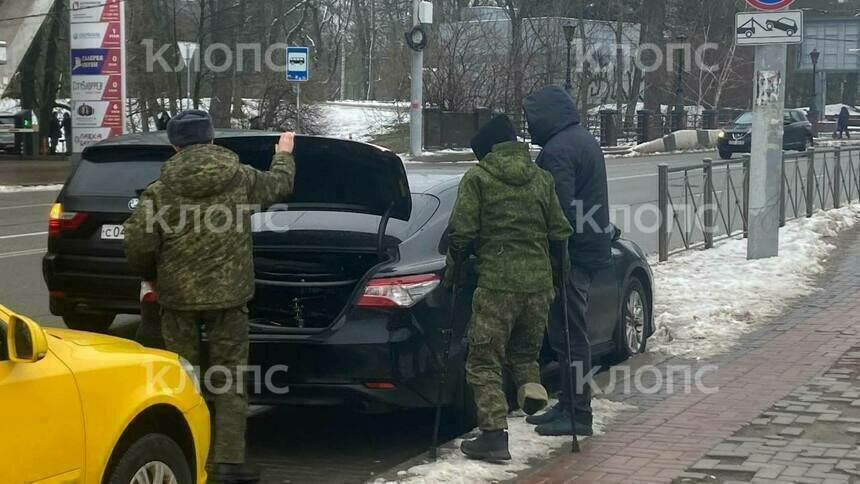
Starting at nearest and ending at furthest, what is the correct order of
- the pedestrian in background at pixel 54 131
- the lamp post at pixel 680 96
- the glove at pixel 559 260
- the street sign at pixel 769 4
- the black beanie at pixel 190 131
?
1. the black beanie at pixel 190 131
2. the glove at pixel 559 260
3. the street sign at pixel 769 4
4. the pedestrian in background at pixel 54 131
5. the lamp post at pixel 680 96

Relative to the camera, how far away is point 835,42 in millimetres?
84688

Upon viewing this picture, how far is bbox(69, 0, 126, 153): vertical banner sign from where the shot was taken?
80.6ft

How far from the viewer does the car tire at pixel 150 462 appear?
14.3 ft

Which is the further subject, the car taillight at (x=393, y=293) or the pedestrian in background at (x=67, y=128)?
the pedestrian in background at (x=67, y=128)

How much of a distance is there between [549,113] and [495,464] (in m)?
1.97

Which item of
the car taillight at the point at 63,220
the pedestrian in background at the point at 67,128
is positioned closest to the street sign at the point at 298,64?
the pedestrian in background at the point at 67,128

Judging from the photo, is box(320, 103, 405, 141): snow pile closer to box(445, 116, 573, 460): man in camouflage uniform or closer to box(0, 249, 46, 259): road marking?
box(0, 249, 46, 259): road marking

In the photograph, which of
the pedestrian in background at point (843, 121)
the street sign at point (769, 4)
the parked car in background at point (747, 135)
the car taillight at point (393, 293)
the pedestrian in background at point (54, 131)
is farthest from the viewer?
the pedestrian in background at point (843, 121)

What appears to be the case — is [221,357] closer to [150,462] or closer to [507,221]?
[150,462]

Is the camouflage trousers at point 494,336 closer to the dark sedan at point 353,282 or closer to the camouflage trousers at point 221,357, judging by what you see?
the dark sedan at point 353,282

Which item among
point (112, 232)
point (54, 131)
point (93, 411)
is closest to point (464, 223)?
point (93, 411)

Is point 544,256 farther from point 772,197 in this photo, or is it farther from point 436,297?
point 772,197

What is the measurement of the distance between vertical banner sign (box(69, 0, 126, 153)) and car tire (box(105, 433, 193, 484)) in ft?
67.9

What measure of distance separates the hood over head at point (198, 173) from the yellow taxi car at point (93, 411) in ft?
2.82
